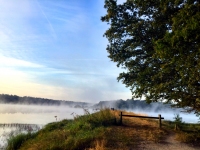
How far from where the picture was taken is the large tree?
11.1m

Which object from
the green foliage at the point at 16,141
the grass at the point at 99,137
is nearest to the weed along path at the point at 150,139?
the grass at the point at 99,137

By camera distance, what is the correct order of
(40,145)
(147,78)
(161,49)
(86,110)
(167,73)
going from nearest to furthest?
(161,49) < (40,145) < (167,73) < (147,78) < (86,110)

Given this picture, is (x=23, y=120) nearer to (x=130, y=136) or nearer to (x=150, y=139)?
(x=130, y=136)

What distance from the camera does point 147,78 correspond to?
50.1ft

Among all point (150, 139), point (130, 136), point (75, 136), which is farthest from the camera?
point (130, 136)

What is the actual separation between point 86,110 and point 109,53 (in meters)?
5.74

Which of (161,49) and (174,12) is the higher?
(174,12)

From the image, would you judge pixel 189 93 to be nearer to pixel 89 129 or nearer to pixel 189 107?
pixel 189 107

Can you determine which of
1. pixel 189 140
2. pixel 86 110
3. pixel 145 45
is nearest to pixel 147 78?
pixel 145 45

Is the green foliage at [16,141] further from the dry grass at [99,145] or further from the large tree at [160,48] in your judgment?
the large tree at [160,48]

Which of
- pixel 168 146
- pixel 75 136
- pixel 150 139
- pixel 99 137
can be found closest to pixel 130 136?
pixel 150 139

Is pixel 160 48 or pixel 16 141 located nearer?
pixel 160 48

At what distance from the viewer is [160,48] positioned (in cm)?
1106

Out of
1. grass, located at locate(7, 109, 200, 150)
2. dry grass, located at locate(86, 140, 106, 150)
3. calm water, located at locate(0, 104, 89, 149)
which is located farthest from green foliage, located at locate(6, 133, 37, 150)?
dry grass, located at locate(86, 140, 106, 150)
